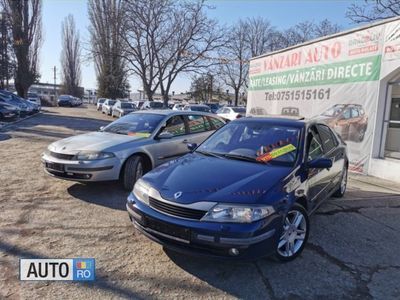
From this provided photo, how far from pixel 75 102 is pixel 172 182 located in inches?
Result: 1896

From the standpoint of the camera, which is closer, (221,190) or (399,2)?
(221,190)

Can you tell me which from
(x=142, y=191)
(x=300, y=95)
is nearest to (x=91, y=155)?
(x=142, y=191)

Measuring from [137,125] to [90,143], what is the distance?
1.15m

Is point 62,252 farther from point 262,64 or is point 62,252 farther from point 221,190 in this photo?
point 262,64

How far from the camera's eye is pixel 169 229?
3.14 metres

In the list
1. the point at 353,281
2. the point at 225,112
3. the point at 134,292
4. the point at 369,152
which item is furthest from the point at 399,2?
the point at 134,292

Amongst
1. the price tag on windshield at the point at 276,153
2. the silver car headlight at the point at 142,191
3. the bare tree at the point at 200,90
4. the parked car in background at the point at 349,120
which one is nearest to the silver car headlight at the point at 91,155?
the silver car headlight at the point at 142,191

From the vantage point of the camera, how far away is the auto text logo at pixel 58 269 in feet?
10.3

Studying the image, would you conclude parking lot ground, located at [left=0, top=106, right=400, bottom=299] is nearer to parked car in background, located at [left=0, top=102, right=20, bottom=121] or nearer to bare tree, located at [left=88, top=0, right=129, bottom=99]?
parked car in background, located at [left=0, top=102, right=20, bottom=121]

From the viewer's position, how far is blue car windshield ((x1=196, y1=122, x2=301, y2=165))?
4.05 m

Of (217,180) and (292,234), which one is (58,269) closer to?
(217,180)

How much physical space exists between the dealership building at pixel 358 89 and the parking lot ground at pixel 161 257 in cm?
348

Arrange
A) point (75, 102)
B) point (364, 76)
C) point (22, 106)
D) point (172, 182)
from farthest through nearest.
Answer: point (75, 102)
point (22, 106)
point (364, 76)
point (172, 182)

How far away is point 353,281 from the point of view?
10.8 feet
